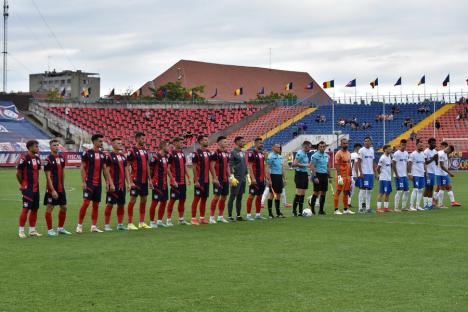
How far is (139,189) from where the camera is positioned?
56.4 feet

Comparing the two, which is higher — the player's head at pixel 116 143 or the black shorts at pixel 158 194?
the player's head at pixel 116 143

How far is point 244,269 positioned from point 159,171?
728 cm

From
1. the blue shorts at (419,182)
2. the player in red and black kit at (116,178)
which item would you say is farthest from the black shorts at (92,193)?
the blue shorts at (419,182)

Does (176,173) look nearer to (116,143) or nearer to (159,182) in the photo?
(159,182)

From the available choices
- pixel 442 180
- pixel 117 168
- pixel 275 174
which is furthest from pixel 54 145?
pixel 442 180

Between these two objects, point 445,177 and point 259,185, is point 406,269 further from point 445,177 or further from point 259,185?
point 445,177

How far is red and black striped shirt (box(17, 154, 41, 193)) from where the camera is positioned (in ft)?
50.2

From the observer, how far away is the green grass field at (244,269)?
27.9 feet

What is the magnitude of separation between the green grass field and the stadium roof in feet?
273

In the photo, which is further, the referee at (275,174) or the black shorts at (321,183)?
the black shorts at (321,183)

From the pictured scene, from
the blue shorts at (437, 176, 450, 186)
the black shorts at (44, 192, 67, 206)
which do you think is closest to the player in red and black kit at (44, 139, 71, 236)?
the black shorts at (44, 192, 67, 206)

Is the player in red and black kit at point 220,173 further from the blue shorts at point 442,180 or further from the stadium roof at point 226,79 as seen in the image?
the stadium roof at point 226,79

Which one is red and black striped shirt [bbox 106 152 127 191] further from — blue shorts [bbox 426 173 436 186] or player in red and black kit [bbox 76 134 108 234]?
blue shorts [bbox 426 173 436 186]

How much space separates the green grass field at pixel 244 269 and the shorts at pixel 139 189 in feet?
3.91
